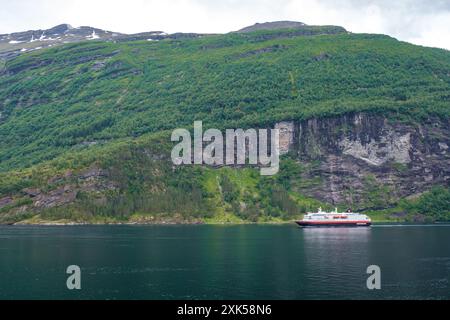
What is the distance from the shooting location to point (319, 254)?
4884 inches

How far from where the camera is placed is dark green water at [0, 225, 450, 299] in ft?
263

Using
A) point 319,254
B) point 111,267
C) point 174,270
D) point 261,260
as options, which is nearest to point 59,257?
point 111,267

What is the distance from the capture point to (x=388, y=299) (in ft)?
248

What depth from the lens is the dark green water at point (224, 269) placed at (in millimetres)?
80250

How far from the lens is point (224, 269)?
100500 mm
